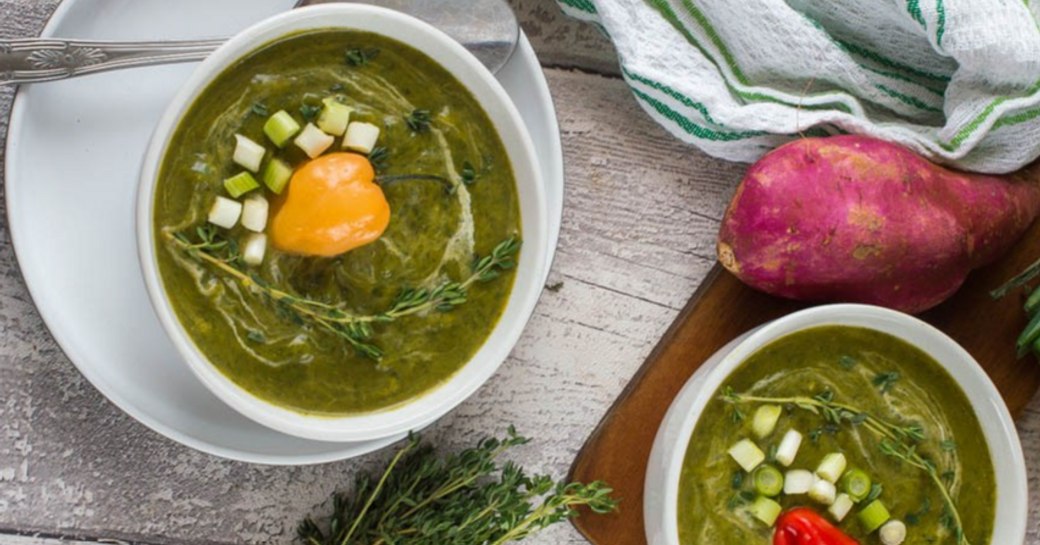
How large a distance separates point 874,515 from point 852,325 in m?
0.35

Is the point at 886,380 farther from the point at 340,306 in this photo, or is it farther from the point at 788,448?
the point at 340,306

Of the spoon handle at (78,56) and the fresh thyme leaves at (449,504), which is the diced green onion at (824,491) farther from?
the spoon handle at (78,56)

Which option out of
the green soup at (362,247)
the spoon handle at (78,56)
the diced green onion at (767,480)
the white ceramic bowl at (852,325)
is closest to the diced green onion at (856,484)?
the diced green onion at (767,480)

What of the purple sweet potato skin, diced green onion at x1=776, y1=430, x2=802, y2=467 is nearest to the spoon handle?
the purple sweet potato skin

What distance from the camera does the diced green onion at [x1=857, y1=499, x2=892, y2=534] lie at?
2.34 m

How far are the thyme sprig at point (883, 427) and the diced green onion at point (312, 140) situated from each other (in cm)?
81

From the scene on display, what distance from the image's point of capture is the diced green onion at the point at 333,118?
2.09 meters

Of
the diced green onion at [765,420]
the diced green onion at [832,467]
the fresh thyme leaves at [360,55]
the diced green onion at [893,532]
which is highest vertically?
the fresh thyme leaves at [360,55]

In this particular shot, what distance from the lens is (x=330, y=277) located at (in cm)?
217

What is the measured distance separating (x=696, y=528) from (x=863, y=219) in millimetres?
614

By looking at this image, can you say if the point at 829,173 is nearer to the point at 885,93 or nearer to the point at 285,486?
the point at 885,93

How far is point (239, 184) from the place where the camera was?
6.73 ft

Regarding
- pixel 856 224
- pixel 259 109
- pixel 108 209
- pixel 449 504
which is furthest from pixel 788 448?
pixel 108 209

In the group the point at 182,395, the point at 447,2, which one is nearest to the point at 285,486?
the point at 182,395
